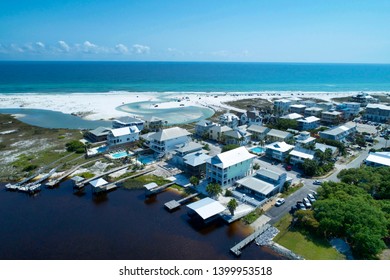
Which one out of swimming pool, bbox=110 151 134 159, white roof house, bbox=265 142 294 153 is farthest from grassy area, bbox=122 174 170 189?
white roof house, bbox=265 142 294 153

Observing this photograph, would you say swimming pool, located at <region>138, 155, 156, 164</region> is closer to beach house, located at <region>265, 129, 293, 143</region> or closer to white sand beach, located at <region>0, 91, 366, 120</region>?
beach house, located at <region>265, 129, 293, 143</region>

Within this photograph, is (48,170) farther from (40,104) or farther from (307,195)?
(40,104)

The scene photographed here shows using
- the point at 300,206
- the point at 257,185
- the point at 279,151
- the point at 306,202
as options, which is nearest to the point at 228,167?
the point at 257,185

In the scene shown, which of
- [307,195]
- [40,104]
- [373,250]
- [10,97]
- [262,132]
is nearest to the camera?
[373,250]

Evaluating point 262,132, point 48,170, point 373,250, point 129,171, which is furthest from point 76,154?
point 373,250

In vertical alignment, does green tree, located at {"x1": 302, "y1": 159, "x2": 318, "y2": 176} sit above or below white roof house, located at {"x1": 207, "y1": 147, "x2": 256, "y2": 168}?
below

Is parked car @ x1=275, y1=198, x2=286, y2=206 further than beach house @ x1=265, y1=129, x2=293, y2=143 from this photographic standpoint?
No

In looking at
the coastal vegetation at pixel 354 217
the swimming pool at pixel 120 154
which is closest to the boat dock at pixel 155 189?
the swimming pool at pixel 120 154
